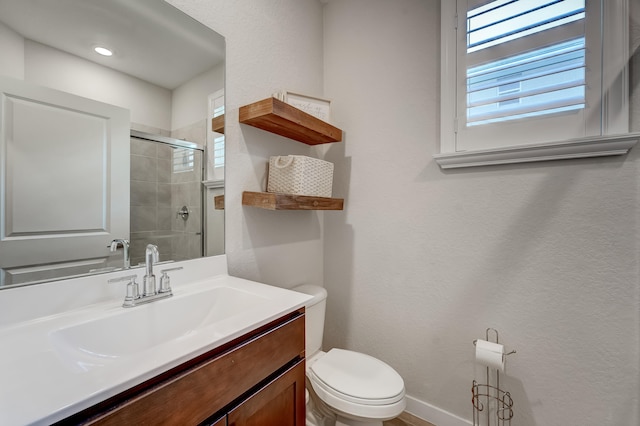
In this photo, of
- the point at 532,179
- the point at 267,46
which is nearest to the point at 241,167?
the point at 267,46

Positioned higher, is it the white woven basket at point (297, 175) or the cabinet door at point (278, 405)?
the white woven basket at point (297, 175)

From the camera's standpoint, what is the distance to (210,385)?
66 cm

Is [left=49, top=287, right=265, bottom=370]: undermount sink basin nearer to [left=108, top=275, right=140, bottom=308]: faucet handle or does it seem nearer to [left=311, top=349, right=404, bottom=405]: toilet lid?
[left=108, top=275, right=140, bottom=308]: faucet handle

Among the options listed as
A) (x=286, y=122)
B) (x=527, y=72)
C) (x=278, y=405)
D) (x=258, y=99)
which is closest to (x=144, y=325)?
(x=278, y=405)

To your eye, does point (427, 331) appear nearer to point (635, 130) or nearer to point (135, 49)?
point (635, 130)

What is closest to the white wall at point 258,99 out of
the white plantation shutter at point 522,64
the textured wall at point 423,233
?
the textured wall at point 423,233

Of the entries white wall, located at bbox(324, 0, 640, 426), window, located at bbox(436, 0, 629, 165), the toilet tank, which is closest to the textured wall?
white wall, located at bbox(324, 0, 640, 426)

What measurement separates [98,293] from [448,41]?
187cm

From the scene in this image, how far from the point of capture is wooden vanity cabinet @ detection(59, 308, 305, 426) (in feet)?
1.73

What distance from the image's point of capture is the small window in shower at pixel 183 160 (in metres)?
1.17

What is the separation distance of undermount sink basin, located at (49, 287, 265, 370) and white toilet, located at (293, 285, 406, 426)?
34 centimetres

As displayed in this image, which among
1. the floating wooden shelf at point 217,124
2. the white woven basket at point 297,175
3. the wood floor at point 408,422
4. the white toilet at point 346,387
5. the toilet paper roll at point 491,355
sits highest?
the floating wooden shelf at point 217,124

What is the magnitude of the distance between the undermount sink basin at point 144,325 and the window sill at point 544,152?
1.14m

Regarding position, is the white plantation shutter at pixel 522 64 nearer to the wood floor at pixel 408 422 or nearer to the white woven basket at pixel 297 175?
the white woven basket at pixel 297 175
